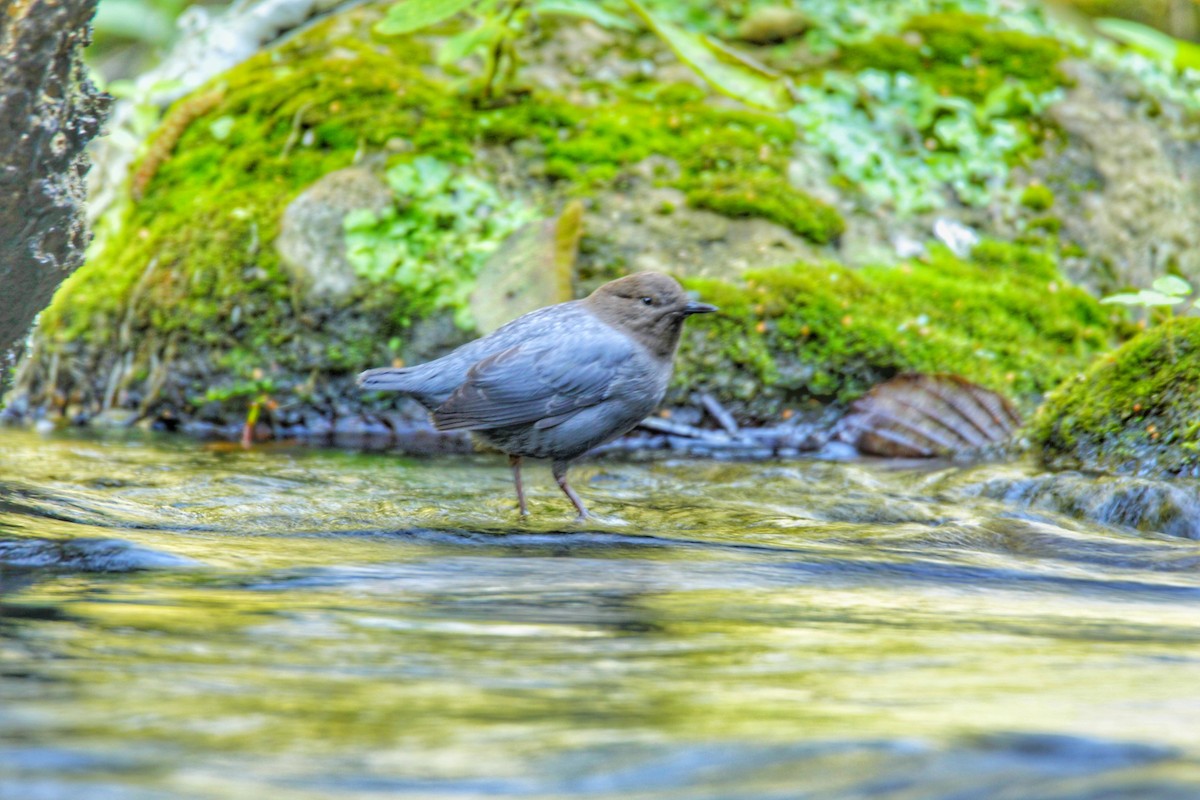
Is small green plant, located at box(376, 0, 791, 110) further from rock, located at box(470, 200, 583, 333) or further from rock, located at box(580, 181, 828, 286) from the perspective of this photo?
rock, located at box(470, 200, 583, 333)

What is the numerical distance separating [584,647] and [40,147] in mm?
2245

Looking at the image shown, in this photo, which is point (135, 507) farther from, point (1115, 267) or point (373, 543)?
point (1115, 267)

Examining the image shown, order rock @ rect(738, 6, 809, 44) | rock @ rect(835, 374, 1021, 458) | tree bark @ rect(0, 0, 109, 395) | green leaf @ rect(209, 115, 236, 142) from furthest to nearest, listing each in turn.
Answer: rock @ rect(738, 6, 809, 44), green leaf @ rect(209, 115, 236, 142), rock @ rect(835, 374, 1021, 458), tree bark @ rect(0, 0, 109, 395)

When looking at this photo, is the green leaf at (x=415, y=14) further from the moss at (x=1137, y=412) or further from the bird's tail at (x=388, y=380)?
the moss at (x=1137, y=412)

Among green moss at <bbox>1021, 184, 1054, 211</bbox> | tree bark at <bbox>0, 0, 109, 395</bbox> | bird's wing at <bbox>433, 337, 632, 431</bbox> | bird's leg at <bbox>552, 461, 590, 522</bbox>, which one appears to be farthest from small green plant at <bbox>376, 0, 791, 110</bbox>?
tree bark at <bbox>0, 0, 109, 395</bbox>

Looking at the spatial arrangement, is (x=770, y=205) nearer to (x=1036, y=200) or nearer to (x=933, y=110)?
(x=933, y=110)

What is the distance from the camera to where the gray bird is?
15.5 feet

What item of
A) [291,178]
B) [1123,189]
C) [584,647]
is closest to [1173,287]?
[584,647]

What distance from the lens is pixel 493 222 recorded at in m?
6.91

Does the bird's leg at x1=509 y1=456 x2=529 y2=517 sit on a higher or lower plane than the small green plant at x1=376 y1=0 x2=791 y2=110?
lower

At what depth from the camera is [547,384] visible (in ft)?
15.5

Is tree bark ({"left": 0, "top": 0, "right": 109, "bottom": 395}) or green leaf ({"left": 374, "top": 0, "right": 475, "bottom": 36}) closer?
tree bark ({"left": 0, "top": 0, "right": 109, "bottom": 395})

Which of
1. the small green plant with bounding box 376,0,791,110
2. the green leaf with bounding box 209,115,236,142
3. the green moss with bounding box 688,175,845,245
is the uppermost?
the small green plant with bounding box 376,0,791,110

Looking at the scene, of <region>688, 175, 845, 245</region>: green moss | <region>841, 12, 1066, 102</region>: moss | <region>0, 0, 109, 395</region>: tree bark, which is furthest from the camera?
<region>841, 12, 1066, 102</region>: moss
